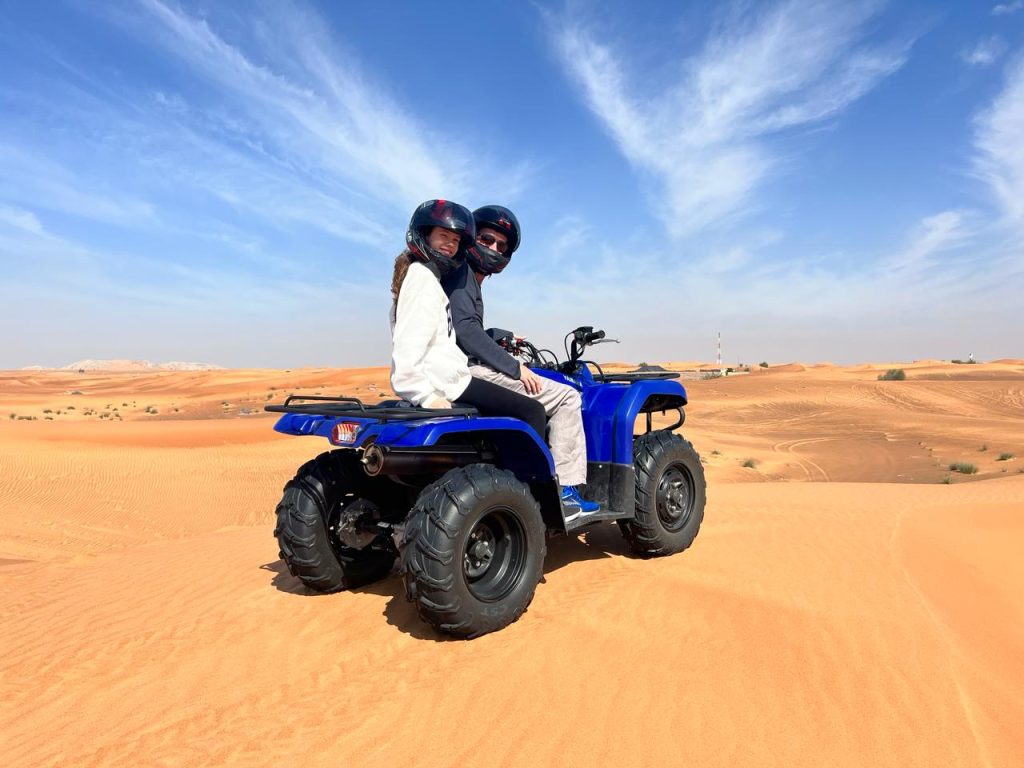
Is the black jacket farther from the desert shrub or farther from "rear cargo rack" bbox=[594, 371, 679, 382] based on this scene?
the desert shrub

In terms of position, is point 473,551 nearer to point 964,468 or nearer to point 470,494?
point 470,494

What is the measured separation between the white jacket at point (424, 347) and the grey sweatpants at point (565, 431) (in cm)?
71

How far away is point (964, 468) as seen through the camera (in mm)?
13719

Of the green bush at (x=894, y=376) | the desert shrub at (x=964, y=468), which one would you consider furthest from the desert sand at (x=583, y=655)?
the green bush at (x=894, y=376)

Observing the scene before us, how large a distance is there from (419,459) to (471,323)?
3.11 feet

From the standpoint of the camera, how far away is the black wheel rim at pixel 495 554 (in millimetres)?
3834

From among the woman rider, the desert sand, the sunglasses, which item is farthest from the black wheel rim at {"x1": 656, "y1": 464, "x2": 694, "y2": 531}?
the sunglasses

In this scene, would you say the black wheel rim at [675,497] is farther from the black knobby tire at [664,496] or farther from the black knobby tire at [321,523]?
the black knobby tire at [321,523]

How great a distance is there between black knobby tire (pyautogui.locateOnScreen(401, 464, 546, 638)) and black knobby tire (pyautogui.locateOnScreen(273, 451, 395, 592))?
3.02 ft

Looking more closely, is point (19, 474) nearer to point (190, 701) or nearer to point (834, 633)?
point (190, 701)

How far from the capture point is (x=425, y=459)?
3863 millimetres

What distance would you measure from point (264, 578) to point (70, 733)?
213 cm

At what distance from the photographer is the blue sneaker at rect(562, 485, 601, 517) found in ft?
14.5

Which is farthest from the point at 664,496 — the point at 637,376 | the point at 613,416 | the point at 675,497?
the point at 637,376
